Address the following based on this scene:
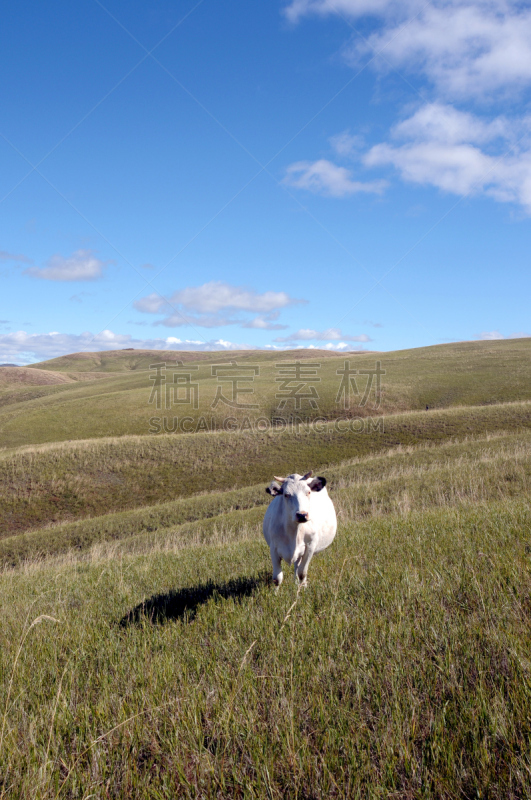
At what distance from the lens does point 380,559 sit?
21.3ft

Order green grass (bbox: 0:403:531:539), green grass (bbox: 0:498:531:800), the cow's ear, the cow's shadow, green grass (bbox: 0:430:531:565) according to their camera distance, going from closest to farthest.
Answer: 1. green grass (bbox: 0:498:531:800)
2. the cow's shadow
3. the cow's ear
4. green grass (bbox: 0:430:531:565)
5. green grass (bbox: 0:403:531:539)

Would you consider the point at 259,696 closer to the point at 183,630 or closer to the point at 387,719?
the point at 387,719

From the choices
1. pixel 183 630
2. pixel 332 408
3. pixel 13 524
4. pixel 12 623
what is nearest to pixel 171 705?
pixel 183 630

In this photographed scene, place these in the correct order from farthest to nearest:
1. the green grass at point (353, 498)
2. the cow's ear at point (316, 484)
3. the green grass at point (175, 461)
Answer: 1. the green grass at point (175, 461)
2. the green grass at point (353, 498)
3. the cow's ear at point (316, 484)

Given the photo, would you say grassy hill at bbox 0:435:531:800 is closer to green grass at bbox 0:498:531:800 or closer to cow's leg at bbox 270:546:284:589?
green grass at bbox 0:498:531:800

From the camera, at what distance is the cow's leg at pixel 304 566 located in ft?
20.9

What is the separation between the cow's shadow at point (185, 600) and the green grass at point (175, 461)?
26821mm

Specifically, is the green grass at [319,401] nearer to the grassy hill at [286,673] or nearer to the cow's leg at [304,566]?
the grassy hill at [286,673]

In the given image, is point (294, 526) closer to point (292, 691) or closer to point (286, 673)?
point (286, 673)

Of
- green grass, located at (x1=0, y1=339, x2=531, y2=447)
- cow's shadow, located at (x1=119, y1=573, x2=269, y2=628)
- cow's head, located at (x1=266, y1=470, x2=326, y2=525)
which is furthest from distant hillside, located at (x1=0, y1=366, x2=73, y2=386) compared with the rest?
cow's head, located at (x1=266, y1=470, x2=326, y2=525)

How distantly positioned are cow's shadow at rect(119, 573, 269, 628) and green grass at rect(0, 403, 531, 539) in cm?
2682

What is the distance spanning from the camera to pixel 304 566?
6465 mm

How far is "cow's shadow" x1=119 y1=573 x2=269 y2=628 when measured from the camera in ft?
17.5

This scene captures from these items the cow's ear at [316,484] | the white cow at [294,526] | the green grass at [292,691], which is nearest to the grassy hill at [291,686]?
the green grass at [292,691]
